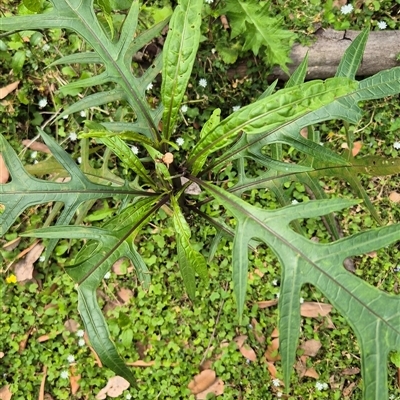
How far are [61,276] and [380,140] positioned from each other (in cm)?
170

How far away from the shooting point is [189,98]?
2.39m

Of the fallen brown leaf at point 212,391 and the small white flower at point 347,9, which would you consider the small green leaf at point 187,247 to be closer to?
the fallen brown leaf at point 212,391

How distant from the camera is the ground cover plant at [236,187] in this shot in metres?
1.18

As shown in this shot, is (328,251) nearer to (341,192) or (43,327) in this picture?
(341,192)

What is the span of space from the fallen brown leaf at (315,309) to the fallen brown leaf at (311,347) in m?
0.12

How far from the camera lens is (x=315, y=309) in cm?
234

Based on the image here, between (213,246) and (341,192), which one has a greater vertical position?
(341,192)

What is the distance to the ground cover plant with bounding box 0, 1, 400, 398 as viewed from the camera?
118cm

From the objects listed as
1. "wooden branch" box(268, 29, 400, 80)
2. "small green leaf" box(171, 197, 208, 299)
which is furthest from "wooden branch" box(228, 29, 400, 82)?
"small green leaf" box(171, 197, 208, 299)

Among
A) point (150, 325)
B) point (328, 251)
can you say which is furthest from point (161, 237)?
point (328, 251)

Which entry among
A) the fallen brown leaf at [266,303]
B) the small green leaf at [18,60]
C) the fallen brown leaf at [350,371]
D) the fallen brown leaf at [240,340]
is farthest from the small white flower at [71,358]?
the small green leaf at [18,60]

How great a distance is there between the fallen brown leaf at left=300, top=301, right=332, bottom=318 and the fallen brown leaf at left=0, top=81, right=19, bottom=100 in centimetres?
178

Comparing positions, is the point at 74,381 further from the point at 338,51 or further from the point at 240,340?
the point at 338,51

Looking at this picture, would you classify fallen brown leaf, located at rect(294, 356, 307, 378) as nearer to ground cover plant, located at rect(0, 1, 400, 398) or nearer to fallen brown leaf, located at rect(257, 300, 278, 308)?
fallen brown leaf, located at rect(257, 300, 278, 308)
